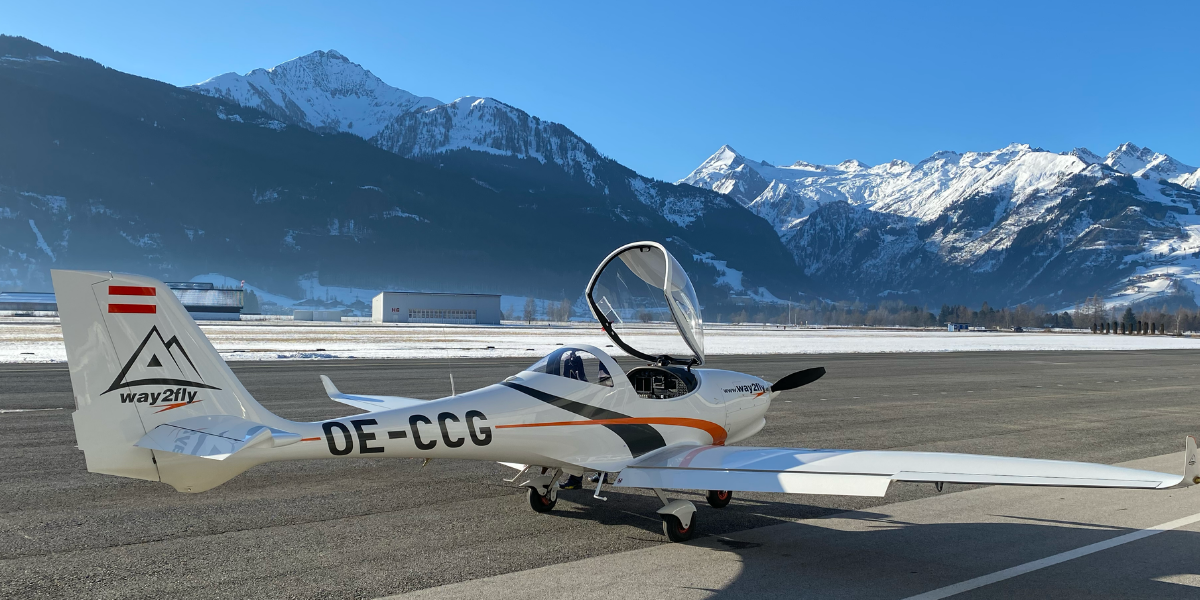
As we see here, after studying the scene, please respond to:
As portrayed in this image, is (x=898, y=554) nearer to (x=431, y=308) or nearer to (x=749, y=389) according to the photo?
(x=749, y=389)

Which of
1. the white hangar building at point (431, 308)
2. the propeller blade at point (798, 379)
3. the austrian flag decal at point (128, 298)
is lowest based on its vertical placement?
the white hangar building at point (431, 308)

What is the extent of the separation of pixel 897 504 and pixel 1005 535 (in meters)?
1.27

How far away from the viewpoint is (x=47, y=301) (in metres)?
135

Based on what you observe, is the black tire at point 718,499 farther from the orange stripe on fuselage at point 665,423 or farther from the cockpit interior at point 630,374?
the cockpit interior at point 630,374

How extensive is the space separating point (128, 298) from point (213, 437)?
1.08m

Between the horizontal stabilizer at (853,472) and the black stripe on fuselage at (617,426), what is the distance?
1.68ft

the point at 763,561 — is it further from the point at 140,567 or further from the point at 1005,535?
the point at 140,567

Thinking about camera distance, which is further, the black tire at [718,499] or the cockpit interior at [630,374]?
the black tire at [718,499]

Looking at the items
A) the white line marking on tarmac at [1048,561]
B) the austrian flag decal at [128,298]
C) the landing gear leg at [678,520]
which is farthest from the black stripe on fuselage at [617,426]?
the austrian flag decal at [128,298]

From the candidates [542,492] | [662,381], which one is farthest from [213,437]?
[662,381]

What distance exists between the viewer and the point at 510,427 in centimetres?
653

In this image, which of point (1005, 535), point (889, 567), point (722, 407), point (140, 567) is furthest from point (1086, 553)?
point (140, 567)

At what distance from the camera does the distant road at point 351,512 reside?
550 cm

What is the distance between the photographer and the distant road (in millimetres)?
5496
